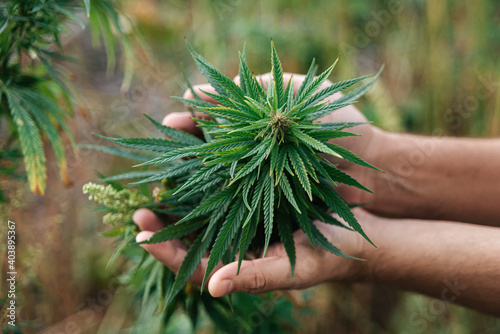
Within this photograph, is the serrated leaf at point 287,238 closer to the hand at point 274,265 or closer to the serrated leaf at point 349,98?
the hand at point 274,265

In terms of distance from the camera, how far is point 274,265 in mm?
863

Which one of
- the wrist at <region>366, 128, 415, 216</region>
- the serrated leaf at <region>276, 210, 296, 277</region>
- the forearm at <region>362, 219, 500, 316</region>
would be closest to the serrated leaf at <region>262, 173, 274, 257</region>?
the serrated leaf at <region>276, 210, 296, 277</region>

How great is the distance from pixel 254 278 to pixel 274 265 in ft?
0.21

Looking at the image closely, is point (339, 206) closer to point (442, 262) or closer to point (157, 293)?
point (442, 262)

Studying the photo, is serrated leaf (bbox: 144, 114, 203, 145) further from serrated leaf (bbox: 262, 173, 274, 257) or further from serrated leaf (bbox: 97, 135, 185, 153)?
serrated leaf (bbox: 262, 173, 274, 257)

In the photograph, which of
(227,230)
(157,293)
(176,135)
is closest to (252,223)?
(227,230)

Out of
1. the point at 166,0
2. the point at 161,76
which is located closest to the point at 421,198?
the point at 161,76

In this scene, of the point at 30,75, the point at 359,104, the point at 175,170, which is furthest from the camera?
the point at 359,104

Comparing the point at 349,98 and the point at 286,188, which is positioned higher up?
the point at 349,98

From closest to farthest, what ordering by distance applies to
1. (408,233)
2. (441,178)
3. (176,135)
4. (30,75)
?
1. (176,135)
2. (30,75)
3. (408,233)
4. (441,178)

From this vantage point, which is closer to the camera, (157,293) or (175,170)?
(175,170)

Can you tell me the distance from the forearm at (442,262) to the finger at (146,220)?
0.59 m

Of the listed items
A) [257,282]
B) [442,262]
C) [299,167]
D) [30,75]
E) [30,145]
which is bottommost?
[442,262]

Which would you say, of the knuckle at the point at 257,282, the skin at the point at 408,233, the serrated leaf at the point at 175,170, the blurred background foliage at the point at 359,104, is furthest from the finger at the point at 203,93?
the blurred background foliage at the point at 359,104
